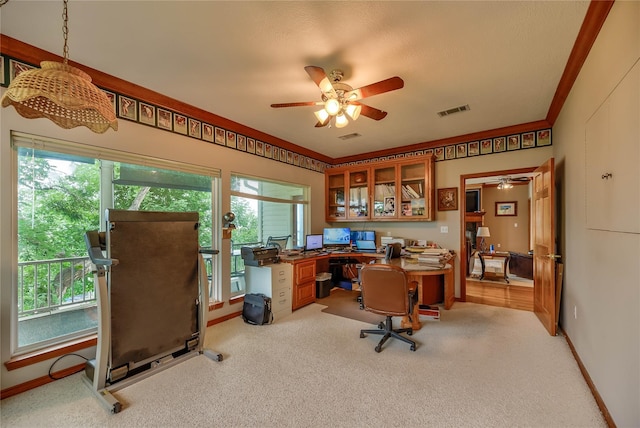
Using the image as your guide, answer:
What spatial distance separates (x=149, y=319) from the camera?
2.21m

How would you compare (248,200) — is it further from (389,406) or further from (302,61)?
(389,406)

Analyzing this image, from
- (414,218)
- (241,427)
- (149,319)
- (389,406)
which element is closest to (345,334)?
(389,406)

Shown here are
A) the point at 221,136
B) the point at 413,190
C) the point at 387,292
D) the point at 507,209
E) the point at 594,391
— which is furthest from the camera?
the point at 507,209

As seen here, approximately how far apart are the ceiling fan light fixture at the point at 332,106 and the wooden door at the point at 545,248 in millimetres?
2453

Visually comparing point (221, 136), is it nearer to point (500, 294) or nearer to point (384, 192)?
point (384, 192)

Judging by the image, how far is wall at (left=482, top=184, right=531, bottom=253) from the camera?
7.20 m

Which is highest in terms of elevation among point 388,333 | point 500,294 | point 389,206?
point 389,206

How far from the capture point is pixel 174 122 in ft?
9.74

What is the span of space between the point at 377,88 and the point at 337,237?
325 cm

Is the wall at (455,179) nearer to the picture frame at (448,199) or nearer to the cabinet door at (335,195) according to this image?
the picture frame at (448,199)

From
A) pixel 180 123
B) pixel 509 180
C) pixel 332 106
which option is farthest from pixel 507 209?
pixel 180 123

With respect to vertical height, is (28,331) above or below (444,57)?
below

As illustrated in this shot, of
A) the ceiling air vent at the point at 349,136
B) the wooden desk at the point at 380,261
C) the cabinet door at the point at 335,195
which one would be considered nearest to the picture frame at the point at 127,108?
the wooden desk at the point at 380,261

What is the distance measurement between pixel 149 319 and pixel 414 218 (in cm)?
381
